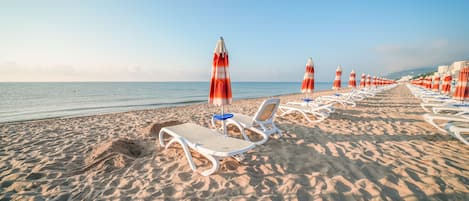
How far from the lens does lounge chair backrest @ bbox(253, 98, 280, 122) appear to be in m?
3.65

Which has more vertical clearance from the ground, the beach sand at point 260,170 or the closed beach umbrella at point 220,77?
the closed beach umbrella at point 220,77

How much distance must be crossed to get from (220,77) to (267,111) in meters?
1.35

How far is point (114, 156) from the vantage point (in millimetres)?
3010

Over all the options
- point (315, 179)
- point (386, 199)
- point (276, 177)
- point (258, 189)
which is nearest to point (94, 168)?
point (258, 189)

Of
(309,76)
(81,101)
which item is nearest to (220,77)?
(309,76)

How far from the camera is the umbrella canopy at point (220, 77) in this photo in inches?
117

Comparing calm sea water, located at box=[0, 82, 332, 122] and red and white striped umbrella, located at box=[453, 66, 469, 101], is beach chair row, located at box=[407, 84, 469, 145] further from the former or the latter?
calm sea water, located at box=[0, 82, 332, 122]

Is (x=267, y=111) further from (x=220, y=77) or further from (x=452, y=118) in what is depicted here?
(x=452, y=118)

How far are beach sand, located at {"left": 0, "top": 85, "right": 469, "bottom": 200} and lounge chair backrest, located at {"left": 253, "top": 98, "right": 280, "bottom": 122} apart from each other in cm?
51

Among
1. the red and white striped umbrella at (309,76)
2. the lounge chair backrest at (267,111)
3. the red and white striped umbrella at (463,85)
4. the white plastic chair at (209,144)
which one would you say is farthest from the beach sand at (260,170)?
the red and white striped umbrella at (463,85)

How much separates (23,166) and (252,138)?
3901 millimetres

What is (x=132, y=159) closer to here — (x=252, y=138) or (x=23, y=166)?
(x=23, y=166)

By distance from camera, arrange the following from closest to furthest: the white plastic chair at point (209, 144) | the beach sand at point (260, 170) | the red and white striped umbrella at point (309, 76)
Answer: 1. the beach sand at point (260, 170)
2. the white plastic chair at point (209, 144)
3. the red and white striped umbrella at point (309, 76)

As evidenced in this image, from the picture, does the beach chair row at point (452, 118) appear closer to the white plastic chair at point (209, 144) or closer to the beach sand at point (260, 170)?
the beach sand at point (260, 170)
